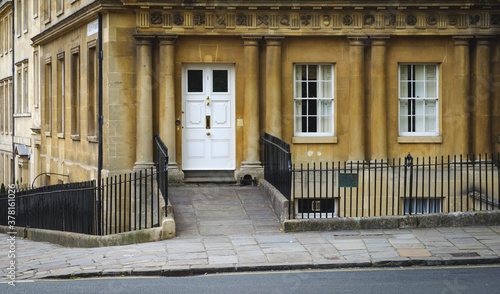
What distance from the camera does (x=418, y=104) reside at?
75.2ft

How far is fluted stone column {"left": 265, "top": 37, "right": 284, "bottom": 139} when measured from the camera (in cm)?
2216

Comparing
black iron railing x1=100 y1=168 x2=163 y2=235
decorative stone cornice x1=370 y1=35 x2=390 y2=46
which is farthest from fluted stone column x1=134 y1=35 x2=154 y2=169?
decorative stone cornice x1=370 y1=35 x2=390 y2=46

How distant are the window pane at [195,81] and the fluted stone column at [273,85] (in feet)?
5.48

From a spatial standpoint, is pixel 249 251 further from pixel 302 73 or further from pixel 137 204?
pixel 302 73

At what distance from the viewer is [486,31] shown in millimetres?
22328

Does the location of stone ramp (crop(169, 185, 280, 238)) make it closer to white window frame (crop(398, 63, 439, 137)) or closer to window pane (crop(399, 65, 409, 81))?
white window frame (crop(398, 63, 439, 137))

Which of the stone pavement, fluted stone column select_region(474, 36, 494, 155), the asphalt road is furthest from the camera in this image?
fluted stone column select_region(474, 36, 494, 155)

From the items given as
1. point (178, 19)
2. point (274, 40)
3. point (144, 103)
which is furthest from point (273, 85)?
point (144, 103)

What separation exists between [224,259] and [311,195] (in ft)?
23.6

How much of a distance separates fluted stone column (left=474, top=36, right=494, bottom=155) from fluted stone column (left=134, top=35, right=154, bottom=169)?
796cm

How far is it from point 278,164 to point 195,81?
14.3 feet

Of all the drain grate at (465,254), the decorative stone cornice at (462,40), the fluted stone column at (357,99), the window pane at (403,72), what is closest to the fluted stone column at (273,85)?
the fluted stone column at (357,99)

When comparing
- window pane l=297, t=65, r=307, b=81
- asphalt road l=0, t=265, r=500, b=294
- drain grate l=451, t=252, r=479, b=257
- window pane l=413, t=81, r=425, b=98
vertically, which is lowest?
asphalt road l=0, t=265, r=500, b=294

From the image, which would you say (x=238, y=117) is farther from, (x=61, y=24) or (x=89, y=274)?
(x=89, y=274)
